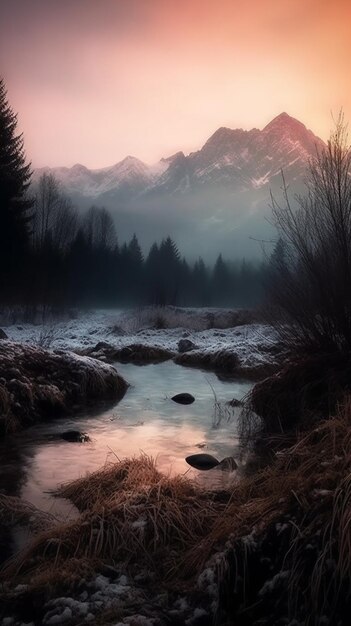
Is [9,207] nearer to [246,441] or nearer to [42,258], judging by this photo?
[42,258]

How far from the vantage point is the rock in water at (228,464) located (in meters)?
7.29

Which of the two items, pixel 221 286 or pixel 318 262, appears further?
pixel 221 286

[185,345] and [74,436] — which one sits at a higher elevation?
[185,345]

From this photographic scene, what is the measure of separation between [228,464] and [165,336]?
20.3 meters

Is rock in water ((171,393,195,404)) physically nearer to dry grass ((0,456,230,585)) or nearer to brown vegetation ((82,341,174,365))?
dry grass ((0,456,230,585))

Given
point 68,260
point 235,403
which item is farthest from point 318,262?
point 68,260

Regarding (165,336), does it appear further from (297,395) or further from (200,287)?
(200,287)

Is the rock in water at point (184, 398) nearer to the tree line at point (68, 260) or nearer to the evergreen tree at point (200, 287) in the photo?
the tree line at point (68, 260)

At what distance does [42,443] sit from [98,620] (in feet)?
18.4

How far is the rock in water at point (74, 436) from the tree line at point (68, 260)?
5.22m

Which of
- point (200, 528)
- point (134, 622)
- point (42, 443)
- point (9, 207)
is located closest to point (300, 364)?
point (42, 443)

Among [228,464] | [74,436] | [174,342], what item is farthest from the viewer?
[174,342]

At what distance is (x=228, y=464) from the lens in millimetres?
7426

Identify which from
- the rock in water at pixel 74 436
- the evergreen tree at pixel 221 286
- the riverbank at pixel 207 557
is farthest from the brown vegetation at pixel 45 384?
the evergreen tree at pixel 221 286
